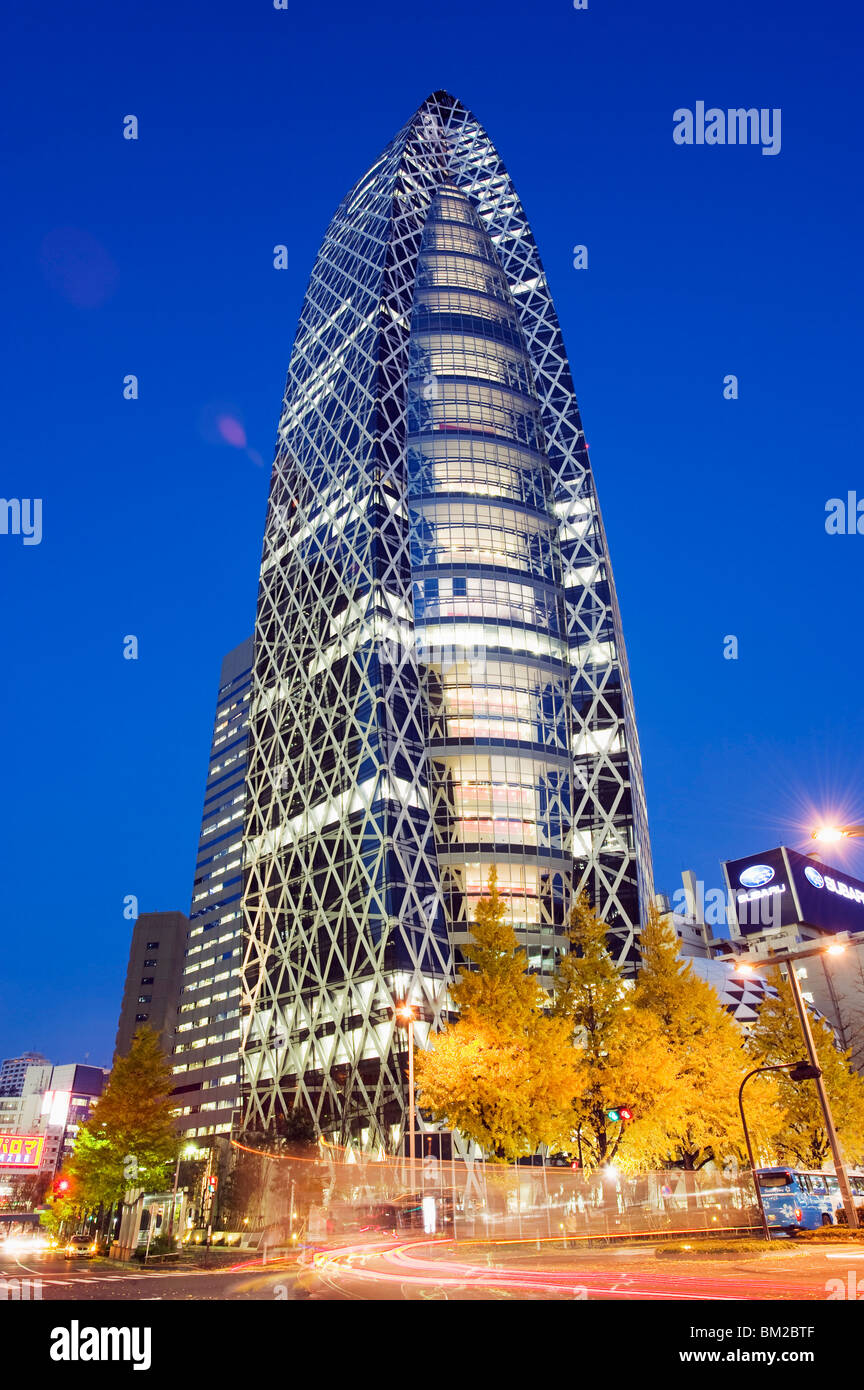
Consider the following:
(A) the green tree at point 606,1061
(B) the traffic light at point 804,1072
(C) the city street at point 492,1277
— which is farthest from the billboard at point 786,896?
(C) the city street at point 492,1277

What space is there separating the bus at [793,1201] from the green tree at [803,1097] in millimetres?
12166

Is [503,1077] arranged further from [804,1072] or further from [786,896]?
[786,896]

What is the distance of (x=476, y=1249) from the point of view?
92.1ft

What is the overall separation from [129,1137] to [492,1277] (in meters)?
45.3

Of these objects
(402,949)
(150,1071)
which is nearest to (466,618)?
(402,949)

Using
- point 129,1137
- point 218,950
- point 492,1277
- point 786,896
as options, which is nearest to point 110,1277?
point 492,1277

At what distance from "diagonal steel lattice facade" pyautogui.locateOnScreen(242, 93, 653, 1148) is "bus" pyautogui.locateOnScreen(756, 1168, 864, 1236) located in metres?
38.7

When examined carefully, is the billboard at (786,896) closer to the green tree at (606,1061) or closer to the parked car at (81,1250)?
the green tree at (606,1061)

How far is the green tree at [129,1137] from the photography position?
188 feet

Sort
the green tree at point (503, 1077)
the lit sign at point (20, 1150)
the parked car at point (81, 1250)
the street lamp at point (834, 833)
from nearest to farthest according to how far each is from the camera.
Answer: the street lamp at point (834, 833)
the green tree at point (503, 1077)
the lit sign at point (20, 1150)
the parked car at point (81, 1250)

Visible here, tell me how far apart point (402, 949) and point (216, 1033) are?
9599cm

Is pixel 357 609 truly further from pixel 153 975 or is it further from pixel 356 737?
pixel 153 975
